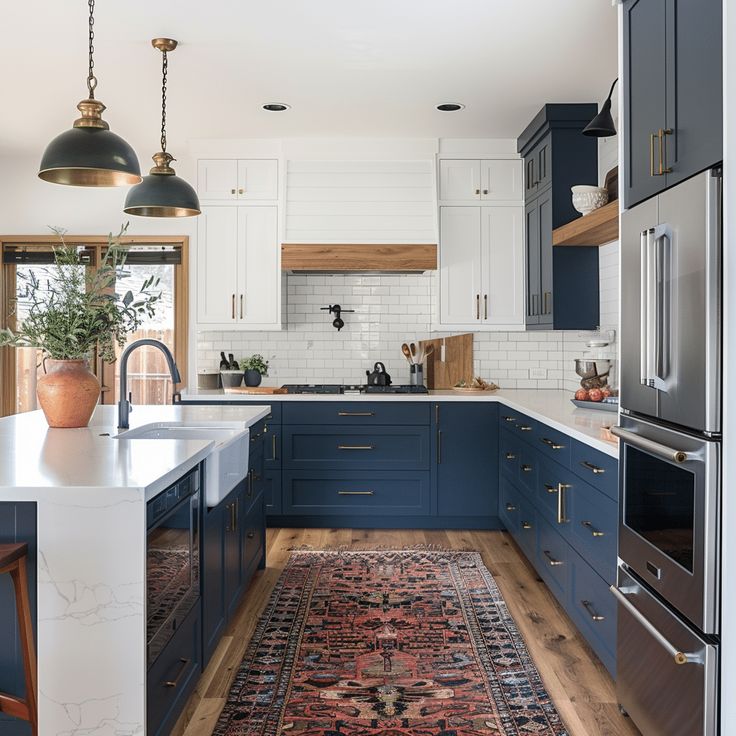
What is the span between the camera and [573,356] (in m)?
5.43

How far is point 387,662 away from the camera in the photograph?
3.02 meters

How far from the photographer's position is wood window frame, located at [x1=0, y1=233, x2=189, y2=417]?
5781 mm

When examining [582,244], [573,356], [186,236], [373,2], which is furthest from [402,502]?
[373,2]

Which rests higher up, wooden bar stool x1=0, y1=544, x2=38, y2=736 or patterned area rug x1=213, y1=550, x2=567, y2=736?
wooden bar stool x1=0, y1=544, x2=38, y2=736

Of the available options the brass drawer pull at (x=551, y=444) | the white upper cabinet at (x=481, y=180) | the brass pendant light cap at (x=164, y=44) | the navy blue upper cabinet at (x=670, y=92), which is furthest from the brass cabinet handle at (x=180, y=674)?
the white upper cabinet at (x=481, y=180)

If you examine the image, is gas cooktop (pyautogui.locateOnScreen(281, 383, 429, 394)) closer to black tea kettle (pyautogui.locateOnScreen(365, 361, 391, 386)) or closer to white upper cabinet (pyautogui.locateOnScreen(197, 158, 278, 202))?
black tea kettle (pyautogui.locateOnScreen(365, 361, 391, 386))

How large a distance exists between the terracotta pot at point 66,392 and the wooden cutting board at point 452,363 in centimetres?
311

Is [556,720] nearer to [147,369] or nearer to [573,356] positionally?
[573,356]

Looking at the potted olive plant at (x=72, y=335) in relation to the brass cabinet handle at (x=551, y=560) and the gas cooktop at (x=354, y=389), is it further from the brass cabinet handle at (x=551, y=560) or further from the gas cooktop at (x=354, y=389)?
the gas cooktop at (x=354, y=389)

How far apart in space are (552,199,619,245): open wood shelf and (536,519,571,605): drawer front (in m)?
1.53

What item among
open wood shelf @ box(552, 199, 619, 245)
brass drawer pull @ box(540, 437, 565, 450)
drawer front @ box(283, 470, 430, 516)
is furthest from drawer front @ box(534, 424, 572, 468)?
drawer front @ box(283, 470, 430, 516)

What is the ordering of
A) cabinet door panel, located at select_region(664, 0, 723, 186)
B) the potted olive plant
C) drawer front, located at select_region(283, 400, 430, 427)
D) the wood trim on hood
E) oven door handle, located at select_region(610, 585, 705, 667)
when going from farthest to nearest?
→ the wood trim on hood
drawer front, located at select_region(283, 400, 430, 427)
the potted olive plant
oven door handle, located at select_region(610, 585, 705, 667)
cabinet door panel, located at select_region(664, 0, 723, 186)

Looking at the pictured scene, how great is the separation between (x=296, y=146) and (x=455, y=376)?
6.79 ft

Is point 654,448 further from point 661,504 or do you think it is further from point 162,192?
point 162,192
